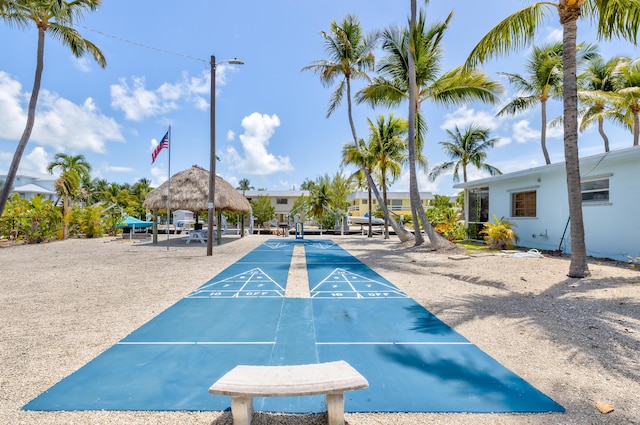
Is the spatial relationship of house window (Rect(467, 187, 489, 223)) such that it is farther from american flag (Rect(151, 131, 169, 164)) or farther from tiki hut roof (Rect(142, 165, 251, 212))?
american flag (Rect(151, 131, 169, 164))

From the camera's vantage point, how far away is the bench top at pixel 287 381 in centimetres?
239

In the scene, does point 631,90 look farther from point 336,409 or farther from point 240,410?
point 240,410

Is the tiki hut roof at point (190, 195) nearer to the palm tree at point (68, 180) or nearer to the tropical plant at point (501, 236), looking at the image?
the palm tree at point (68, 180)

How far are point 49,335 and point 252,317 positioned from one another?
110 inches

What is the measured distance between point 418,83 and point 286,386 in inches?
657

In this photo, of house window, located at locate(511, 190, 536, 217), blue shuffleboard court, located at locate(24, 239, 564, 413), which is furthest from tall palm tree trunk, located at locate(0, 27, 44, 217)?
house window, located at locate(511, 190, 536, 217)

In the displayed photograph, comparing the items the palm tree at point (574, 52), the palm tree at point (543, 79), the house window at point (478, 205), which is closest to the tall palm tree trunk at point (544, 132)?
the palm tree at point (543, 79)

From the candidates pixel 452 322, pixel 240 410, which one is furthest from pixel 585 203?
pixel 240 410

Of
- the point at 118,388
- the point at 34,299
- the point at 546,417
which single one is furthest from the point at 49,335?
the point at 546,417

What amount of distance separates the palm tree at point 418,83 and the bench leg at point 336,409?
41.6ft

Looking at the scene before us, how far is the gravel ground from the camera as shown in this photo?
275cm

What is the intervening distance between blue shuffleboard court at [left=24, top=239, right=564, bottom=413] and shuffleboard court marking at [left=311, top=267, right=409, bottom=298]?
172 mm

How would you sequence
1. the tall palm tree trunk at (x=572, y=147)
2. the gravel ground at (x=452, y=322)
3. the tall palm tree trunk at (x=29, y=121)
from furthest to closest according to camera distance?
1. the tall palm tree trunk at (x=29, y=121)
2. the tall palm tree trunk at (x=572, y=147)
3. the gravel ground at (x=452, y=322)

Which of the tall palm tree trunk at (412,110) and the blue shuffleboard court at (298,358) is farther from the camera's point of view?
the tall palm tree trunk at (412,110)
